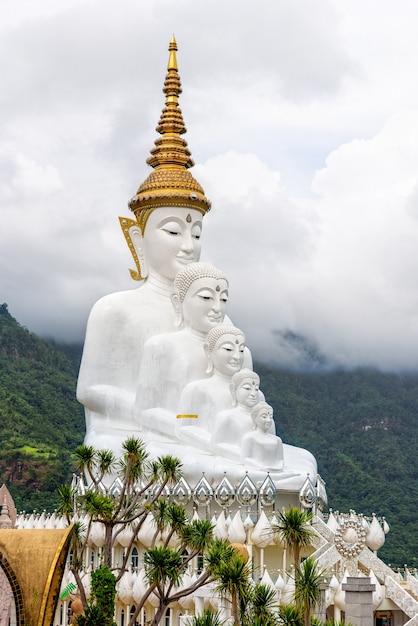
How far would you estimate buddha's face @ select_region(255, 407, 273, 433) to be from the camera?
20250mm

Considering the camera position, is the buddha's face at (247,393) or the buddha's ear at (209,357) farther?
the buddha's ear at (209,357)

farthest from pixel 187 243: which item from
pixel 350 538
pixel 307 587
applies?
pixel 307 587

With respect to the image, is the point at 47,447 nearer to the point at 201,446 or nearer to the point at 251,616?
the point at 201,446

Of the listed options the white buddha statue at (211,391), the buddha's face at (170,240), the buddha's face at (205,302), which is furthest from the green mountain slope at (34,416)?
the white buddha statue at (211,391)

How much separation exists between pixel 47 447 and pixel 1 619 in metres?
25.6

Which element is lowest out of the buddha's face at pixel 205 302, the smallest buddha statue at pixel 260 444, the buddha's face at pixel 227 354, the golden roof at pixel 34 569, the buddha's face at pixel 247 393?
the golden roof at pixel 34 569

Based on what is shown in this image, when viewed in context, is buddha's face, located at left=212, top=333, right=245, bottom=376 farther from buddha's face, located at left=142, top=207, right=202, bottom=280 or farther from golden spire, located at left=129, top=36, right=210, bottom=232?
golden spire, located at left=129, top=36, right=210, bottom=232

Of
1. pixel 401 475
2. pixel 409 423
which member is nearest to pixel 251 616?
pixel 401 475

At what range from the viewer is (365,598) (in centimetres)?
1543

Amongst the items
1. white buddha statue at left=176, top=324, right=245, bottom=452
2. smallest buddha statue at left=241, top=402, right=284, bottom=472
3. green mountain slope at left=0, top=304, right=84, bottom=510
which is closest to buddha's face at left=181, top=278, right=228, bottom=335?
white buddha statue at left=176, top=324, right=245, bottom=452

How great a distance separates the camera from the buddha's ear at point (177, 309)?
2291 cm

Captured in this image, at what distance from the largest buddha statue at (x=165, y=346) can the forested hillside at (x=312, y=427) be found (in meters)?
12.6

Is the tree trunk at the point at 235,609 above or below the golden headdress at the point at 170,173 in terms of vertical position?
below

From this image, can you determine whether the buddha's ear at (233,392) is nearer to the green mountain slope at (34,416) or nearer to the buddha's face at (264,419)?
the buddha's face at (264,419)
